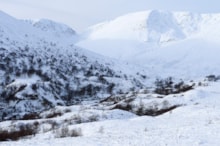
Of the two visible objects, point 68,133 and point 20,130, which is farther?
point 20,130

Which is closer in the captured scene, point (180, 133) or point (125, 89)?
point (180, 133)

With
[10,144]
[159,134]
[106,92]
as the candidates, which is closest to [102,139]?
[159,134]

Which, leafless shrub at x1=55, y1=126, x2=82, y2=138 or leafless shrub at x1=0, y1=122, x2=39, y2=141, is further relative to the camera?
leafless shrub at x1=0, y1=122, x2=39, y2=141

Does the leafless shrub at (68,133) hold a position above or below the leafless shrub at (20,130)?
above

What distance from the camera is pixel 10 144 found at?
86.4 feet

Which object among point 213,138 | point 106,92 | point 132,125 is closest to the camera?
point 213,138

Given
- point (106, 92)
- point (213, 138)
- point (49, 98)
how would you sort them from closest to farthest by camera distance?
point (213, 138)
point (49, 98)
point (106, 92)

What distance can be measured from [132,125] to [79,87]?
499 ft

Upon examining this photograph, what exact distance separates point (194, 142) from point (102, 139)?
5.72 metres

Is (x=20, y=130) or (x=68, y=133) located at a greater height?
(x=68, y=133)

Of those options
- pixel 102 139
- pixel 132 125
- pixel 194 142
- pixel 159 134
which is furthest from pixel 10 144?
pixel 132 125

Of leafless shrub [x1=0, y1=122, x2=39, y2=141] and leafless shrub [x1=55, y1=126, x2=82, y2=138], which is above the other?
leafless shrub [x1=55, y1=126, x2=82, y2=138]

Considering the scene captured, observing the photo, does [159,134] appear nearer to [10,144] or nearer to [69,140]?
[69,140]

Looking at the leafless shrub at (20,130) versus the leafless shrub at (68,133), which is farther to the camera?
the leafless shrub at (20,130)
